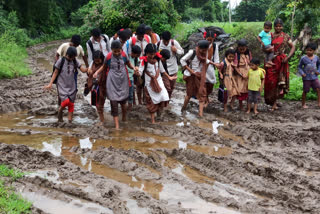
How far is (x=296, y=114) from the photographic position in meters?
8.15

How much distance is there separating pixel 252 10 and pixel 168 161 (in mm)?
34150

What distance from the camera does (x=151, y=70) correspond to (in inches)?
291

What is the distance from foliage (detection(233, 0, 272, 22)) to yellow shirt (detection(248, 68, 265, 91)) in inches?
1148

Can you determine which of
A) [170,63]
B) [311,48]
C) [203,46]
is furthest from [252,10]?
[203,46]

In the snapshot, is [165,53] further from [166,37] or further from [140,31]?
[140,31]

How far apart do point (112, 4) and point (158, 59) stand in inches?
476

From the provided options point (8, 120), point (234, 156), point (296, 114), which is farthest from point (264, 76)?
point (8, 120)

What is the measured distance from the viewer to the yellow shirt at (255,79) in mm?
8258

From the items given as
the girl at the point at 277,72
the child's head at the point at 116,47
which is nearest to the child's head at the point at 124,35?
the child's head at the point at 116,47

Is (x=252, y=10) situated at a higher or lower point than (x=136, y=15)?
higher

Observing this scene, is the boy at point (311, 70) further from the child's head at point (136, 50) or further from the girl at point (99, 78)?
the girl at point (99, 78)

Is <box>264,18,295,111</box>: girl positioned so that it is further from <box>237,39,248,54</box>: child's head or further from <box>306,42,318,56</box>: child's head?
<box>237,39,248,54</box>: child's head

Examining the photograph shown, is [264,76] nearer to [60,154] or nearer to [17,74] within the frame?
[60,154]

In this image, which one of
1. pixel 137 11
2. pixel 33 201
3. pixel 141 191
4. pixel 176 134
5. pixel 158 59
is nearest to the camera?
pixel 33 201
